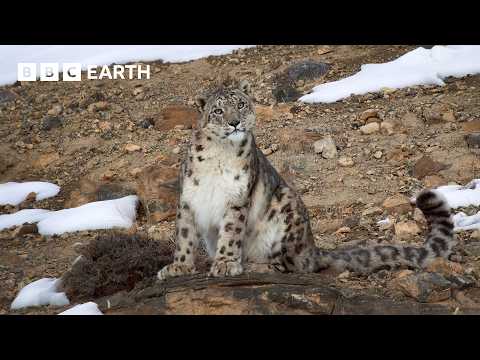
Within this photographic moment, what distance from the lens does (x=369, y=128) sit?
17.3 metres

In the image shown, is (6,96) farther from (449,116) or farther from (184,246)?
(184,246)

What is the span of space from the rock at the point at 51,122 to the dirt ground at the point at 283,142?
0.04 meters

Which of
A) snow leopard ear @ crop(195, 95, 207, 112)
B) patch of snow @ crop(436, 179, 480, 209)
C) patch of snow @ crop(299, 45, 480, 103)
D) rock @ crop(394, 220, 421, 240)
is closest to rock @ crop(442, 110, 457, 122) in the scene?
patch of snow @ crop(299, 45, 480, 103)

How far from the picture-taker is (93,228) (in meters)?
14.7

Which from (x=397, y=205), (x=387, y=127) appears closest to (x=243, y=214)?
(x=397, y=205)

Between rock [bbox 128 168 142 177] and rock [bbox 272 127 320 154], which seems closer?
rock [bbox 272 127 320 154]

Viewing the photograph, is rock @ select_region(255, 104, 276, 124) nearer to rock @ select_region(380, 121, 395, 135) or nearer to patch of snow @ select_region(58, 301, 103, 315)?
rock @ select_region(380, 121, 395, 135)

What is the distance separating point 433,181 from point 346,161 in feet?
6.54

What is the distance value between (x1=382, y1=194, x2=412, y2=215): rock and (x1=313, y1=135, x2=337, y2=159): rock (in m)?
2.86

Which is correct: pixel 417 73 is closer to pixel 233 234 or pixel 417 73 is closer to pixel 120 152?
pixel 120 152

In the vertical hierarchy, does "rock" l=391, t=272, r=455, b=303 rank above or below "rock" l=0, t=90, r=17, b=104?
below

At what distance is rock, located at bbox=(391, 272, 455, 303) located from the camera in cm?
Answer: 844

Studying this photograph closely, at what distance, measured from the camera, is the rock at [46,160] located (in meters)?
19.0

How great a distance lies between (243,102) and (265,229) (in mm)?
1595
